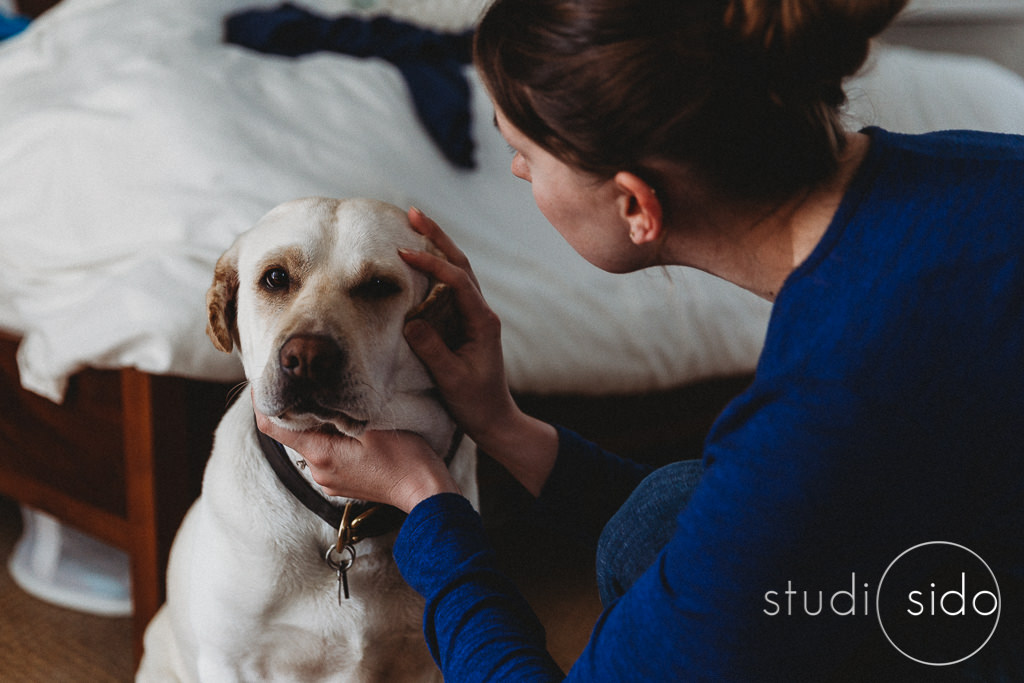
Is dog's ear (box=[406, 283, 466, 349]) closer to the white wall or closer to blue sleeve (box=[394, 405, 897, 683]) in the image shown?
blue sleeve (box=[394, 405, 897, 683])

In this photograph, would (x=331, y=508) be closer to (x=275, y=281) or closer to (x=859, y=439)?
(x=275, y=281)

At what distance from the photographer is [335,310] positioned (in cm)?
Result: 94

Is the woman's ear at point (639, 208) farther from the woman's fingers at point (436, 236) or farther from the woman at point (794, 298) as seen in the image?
the woman's fingers at point (436, 236)

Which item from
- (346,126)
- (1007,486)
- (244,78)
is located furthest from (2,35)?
(1007,486)

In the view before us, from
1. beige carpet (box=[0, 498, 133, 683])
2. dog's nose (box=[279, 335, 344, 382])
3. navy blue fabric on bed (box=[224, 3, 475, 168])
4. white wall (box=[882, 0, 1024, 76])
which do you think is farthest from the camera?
white wall (box=[882, 0, 1024, 76])

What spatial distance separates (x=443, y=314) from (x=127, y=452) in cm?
66

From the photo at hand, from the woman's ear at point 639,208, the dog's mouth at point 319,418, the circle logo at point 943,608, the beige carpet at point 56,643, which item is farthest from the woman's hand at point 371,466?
the beige carpet at point 56,643

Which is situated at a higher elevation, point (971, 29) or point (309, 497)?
point (309, 497)

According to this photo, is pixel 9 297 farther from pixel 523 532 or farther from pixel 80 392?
pixel 523 532

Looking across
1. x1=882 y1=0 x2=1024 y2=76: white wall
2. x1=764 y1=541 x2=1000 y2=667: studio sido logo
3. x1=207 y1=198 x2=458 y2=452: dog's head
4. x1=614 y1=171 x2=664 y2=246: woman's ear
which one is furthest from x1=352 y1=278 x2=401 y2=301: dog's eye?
x1=882 y1=0 x2=1024 y2=76: white wall

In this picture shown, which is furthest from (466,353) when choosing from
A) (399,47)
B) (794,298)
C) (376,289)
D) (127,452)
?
(399,47)

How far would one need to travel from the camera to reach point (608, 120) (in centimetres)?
69

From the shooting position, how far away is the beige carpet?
4.77 feet

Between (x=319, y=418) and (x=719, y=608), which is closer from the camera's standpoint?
(x=719, y=608)
